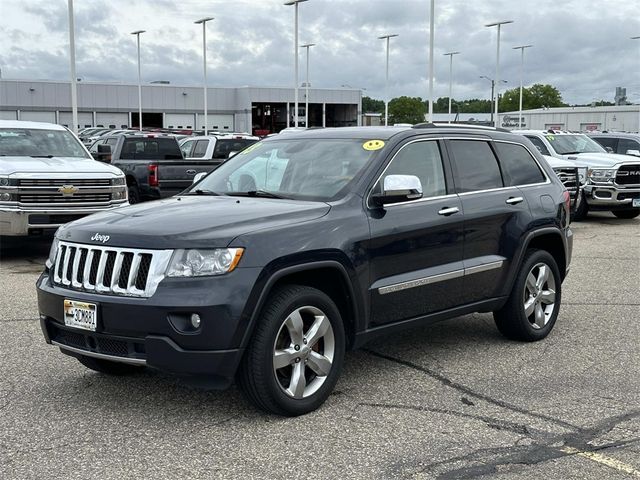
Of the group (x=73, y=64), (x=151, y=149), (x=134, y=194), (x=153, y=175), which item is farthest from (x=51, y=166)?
(x=73, y=64)

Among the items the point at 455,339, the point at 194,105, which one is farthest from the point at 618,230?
the point at 194,105

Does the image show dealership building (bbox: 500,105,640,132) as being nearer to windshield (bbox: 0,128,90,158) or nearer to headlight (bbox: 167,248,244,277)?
windshield (bbox: 0,128,90,158)

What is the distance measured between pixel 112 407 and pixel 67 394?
46cm

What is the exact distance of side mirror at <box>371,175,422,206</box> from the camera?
5.32 meters

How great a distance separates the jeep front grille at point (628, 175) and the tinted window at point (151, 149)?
9.82 meters

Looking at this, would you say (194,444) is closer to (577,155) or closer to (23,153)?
(23,153)

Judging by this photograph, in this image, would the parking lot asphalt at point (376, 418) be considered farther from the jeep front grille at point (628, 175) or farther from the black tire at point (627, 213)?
the black tire at point (627, 213)

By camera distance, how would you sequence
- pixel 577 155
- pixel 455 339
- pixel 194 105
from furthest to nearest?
pixel 194 105 → pixel 577 155 → pixel 455 339

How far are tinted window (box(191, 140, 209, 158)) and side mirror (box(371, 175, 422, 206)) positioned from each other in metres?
14.6

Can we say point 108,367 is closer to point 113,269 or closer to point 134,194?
point 113,269

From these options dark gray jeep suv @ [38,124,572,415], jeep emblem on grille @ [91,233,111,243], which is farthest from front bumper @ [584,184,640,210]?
jeep emblem on grille @ [91,233,111,243]

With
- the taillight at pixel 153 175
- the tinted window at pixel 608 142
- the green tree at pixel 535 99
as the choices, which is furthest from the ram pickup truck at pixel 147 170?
the green tree at pixel 535 99

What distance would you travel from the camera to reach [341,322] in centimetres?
506

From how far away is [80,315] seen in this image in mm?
4754
